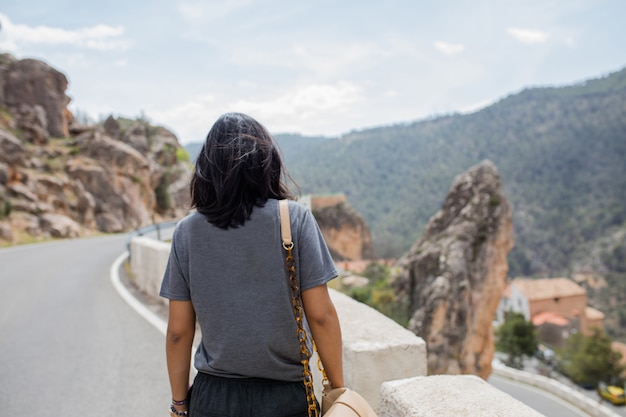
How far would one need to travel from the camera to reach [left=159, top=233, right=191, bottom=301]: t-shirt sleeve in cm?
200

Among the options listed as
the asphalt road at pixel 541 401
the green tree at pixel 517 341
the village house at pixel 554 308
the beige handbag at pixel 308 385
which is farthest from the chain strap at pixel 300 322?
the village house at pixel 554 308

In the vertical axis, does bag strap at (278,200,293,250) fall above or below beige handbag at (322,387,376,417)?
above

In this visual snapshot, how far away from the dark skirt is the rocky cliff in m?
22.7

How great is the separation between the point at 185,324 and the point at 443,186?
411ft

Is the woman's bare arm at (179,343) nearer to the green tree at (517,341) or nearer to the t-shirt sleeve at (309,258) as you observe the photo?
the t-shirt sleeve at (309,258)

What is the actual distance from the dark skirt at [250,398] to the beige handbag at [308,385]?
5cm

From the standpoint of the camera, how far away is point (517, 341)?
46.9 meters

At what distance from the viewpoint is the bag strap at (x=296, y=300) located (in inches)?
72.7

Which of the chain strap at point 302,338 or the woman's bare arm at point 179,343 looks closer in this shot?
the chain strap at point 302,338

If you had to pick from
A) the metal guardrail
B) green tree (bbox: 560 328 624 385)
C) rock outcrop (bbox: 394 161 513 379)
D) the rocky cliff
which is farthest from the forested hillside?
the metal guardrail

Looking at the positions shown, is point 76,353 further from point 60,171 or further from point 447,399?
point 60,171

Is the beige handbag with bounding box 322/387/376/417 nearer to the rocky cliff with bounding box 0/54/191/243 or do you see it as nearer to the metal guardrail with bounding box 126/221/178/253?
the metal guardrail with bounding box 126/221/178/253

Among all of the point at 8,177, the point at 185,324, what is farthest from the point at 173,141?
the point at 185,324

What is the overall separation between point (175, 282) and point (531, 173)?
450 feet
